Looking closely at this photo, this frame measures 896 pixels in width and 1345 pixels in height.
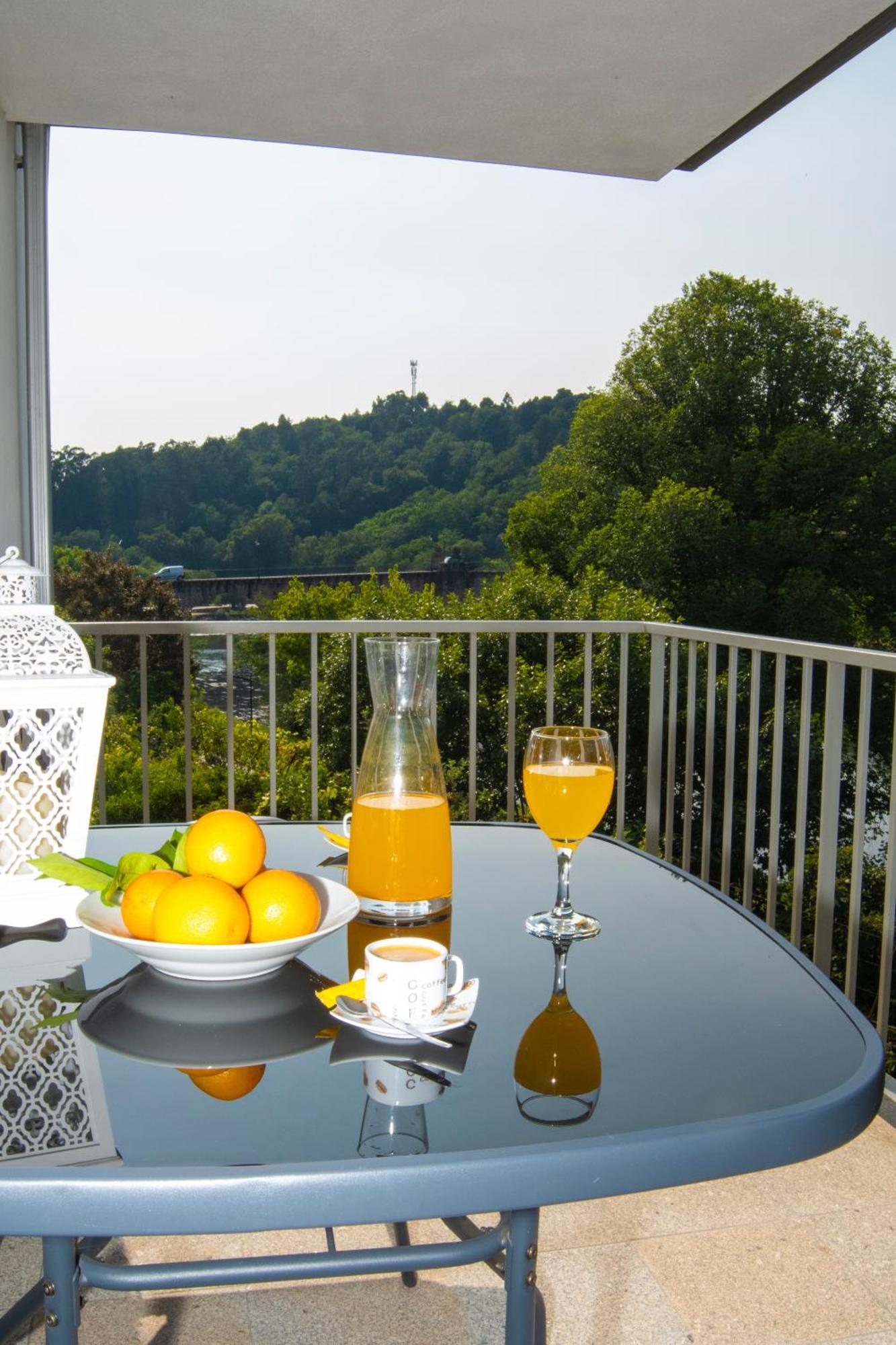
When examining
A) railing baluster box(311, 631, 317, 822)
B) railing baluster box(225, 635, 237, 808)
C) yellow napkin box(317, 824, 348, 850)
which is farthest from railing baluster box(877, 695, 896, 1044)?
railing baluster box(225, 635, 237, 808)

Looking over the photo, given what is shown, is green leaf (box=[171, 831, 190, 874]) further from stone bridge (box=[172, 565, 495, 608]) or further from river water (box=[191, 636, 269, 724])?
stone bridge (box=[172, 565, 495, 608])

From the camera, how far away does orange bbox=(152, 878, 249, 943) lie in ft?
2.50

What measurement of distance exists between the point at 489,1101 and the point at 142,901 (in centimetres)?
31

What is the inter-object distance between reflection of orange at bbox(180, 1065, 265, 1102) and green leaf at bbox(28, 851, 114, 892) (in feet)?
0.84

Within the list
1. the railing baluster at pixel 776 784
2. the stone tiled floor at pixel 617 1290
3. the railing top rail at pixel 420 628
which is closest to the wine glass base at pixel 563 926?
the stone tiled floor at pixel 617 1290

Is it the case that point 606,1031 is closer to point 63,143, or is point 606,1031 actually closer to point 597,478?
point 63,143

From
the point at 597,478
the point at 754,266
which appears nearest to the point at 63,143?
the point at 597,478

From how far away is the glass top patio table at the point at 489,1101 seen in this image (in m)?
0.54

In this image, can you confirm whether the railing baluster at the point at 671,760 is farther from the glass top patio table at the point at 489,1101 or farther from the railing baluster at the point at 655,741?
the glass top patio table at the point at 489,1101

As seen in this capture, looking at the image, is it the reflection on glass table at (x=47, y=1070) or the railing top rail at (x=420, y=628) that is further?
the railing top rail at (x=420, y=628)

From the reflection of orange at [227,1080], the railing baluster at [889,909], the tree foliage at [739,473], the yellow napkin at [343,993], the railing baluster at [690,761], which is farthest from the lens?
the tree foliage at [739,473]

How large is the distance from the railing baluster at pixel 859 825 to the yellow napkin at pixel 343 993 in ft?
4.55

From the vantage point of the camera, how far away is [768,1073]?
69 cm

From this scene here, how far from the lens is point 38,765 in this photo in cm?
98
